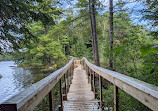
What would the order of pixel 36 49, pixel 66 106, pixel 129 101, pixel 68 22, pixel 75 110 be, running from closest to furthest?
pixel 129 101, pixel 75 110, pixel 66 106, pixel 68 22, pixel 36 49

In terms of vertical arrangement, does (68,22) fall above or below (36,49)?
above

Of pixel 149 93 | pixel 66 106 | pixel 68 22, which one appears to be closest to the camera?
pixel 149 93

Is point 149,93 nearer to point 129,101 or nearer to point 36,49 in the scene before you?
point 129,101

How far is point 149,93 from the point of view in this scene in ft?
3.14

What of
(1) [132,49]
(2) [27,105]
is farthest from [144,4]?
(2) [27,105]

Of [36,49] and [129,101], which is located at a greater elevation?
[36,49]

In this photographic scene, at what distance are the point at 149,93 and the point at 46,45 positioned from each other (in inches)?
773

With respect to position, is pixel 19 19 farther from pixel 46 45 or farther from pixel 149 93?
pixel 46 45

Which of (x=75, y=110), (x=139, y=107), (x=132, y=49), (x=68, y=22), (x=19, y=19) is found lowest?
(x=75, y=110)

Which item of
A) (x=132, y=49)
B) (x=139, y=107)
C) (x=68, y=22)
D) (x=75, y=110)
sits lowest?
(x=75, y=110)

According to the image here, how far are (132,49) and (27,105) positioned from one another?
4133 millimetres

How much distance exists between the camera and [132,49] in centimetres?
436

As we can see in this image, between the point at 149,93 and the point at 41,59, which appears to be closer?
the point at 149,93

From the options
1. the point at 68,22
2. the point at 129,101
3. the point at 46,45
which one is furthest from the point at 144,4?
the point at 46,45
